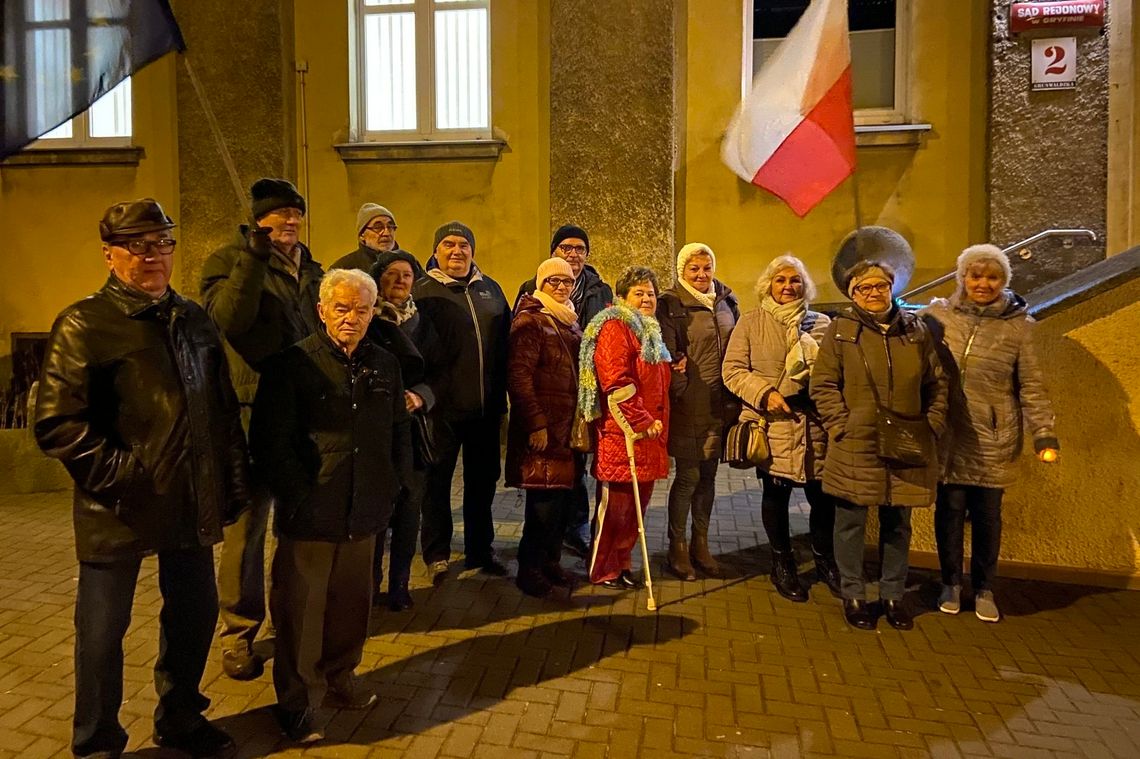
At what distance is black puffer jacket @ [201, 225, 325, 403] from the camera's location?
10.7 feet

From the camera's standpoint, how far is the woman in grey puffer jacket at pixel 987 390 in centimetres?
408

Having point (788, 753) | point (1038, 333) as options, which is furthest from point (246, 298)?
point (1038, 333)

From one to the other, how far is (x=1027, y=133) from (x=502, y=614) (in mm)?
6693

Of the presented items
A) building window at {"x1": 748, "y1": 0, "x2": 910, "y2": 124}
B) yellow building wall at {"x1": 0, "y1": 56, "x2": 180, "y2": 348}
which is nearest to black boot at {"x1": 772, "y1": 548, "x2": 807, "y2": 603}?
building window at {"x1": 748, "y1": 0, "x2": 910, "y2": 124}

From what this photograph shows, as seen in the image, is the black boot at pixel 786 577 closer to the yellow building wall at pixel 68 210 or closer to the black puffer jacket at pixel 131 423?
the black puffer jacket at pixel 131 423

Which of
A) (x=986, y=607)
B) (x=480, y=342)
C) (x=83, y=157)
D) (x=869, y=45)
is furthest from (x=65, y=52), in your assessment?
(x=869, y=45)

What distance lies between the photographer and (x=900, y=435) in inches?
153

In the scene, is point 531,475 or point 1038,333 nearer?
point 531,475

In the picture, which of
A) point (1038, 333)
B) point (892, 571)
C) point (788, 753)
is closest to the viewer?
point (788, 753)

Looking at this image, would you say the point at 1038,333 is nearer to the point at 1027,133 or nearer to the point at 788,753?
the point at 788,753

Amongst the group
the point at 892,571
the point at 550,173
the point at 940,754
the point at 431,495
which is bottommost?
the point at 940,754

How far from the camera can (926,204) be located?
785cm

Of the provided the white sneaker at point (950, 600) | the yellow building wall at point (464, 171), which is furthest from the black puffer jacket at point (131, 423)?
the yellow building wall at point (464, 171)

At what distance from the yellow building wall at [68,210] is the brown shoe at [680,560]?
6687 mm
